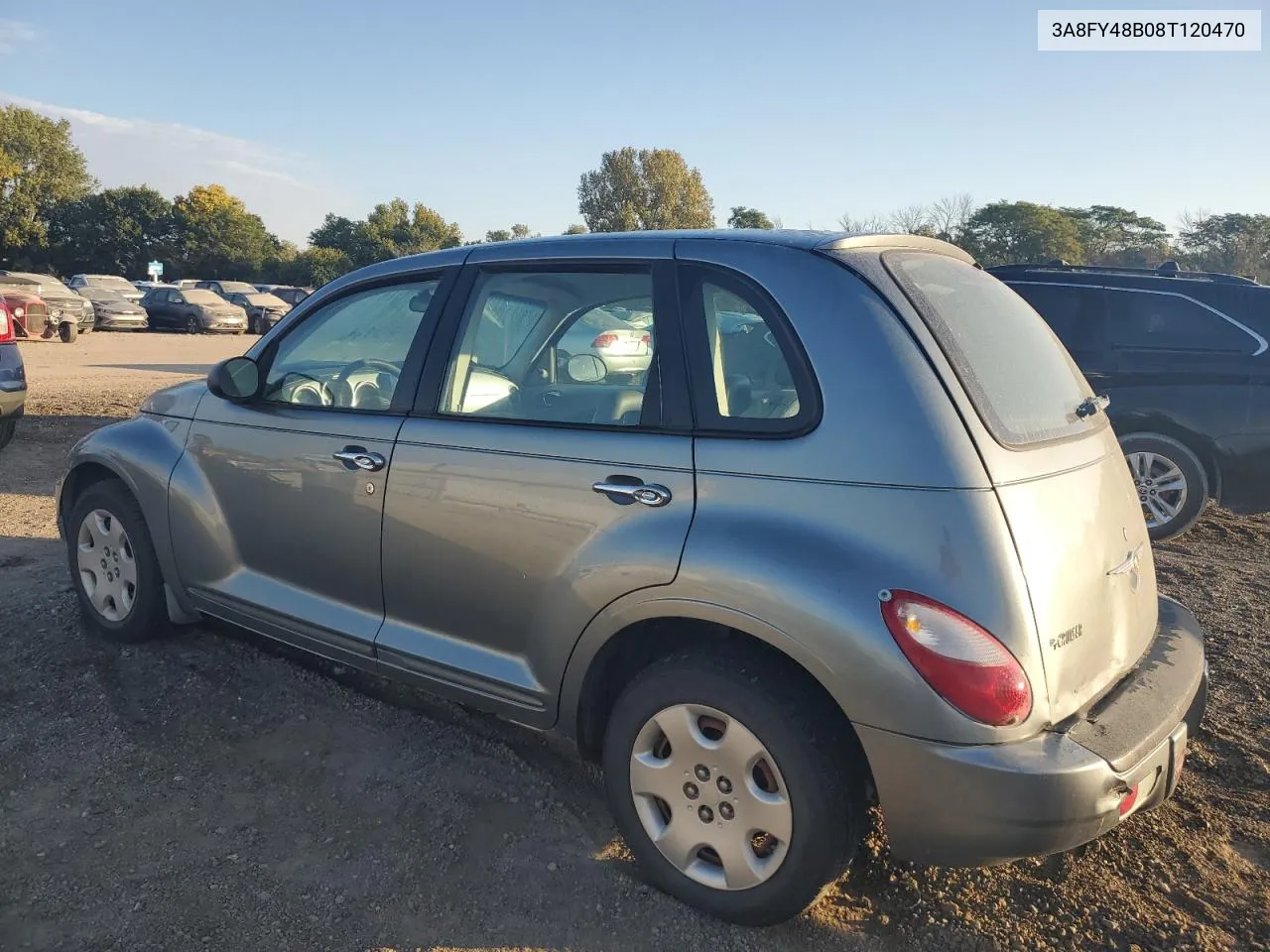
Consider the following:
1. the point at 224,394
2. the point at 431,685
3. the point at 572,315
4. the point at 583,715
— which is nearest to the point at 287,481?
the point at 224,394

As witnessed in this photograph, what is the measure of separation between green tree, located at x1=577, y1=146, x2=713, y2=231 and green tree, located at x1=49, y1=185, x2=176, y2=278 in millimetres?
31353

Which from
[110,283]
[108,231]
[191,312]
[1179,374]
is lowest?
[1179,374]

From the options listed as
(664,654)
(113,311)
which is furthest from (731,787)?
(113,311)

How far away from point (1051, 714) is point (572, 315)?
1.92m

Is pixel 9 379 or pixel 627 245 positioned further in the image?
pixel 9 379

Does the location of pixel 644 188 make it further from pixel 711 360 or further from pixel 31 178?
pixel 711 360

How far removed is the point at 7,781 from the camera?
3012 millimetres

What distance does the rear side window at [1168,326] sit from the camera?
20.7ft

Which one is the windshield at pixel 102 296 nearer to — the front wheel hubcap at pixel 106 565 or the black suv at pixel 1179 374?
the front wheel hubcap at pixel 106 565

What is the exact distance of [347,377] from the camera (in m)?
3.46

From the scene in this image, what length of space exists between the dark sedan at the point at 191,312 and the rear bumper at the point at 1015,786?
2954cm

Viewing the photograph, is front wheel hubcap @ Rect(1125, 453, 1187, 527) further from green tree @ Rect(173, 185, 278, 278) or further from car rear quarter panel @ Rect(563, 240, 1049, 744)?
green tree @ Rect(173, 185, 278, 278)

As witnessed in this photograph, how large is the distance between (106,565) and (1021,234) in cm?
4990

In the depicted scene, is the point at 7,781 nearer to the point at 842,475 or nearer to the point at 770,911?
the point at 770,911
